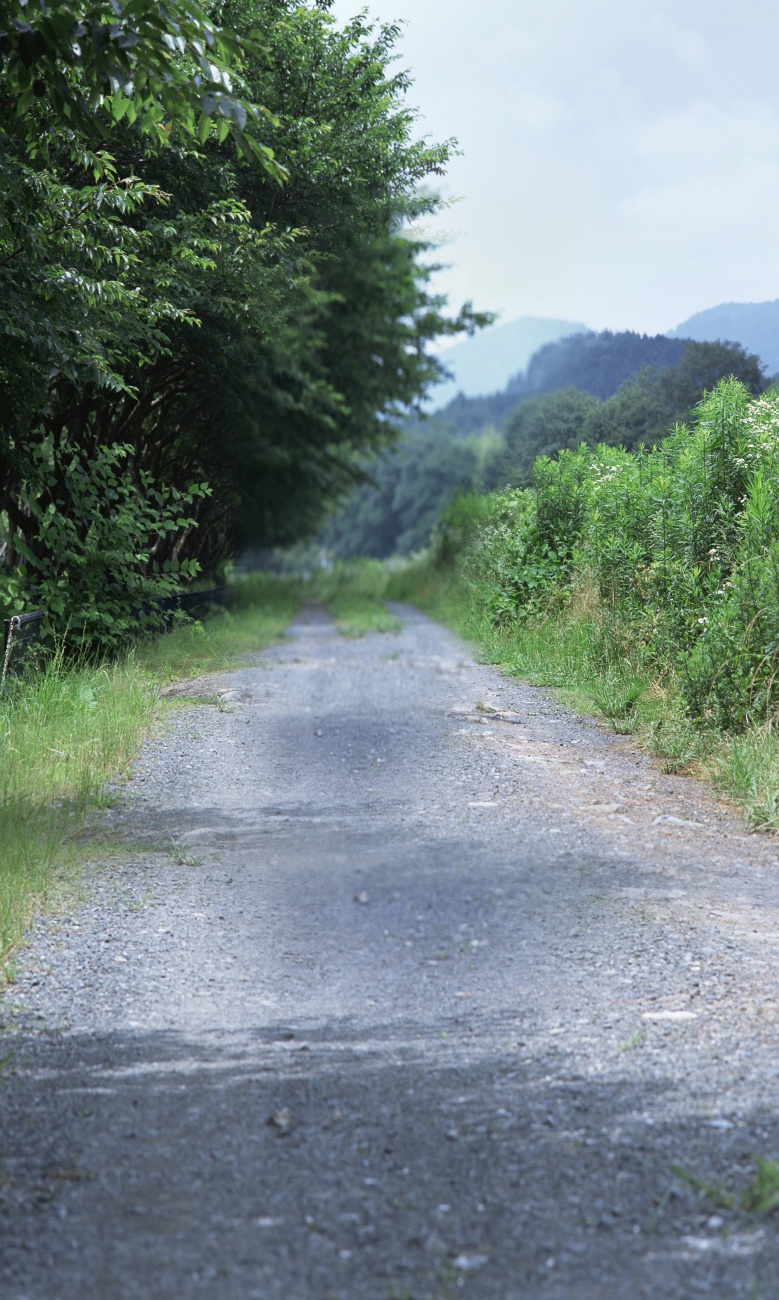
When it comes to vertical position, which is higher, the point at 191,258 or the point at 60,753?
the point at 191,258

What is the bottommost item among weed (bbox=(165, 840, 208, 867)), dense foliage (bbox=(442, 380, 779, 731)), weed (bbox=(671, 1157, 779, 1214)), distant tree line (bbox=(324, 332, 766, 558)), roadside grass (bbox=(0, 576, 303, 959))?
weed (bbox=(671, 1157, 779, 1214))

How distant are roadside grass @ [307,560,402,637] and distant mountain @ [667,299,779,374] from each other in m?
8.88

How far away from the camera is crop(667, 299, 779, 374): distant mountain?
37.6ft

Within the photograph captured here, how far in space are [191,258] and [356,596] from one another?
2367cm

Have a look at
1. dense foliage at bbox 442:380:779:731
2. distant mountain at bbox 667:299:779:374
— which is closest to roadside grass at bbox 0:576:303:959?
dense foliage at bbox 442:380:779:731

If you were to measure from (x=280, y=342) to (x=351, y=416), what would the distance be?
34.4ft

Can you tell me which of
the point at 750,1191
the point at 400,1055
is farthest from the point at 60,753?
the point at 750,1191

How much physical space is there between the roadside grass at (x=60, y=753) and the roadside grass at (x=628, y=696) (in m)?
3.63

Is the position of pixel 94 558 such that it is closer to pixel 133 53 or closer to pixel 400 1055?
pixel 133 53

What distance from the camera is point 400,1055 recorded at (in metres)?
3.62

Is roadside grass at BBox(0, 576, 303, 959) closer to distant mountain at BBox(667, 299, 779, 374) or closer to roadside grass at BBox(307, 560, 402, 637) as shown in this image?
distant mountain at BBox(667, 299, 779, 374)

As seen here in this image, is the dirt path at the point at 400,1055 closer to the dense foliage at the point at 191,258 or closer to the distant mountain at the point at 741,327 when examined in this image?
the dense foliage at the point at 191,258

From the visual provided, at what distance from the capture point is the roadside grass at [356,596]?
2128 centimetres

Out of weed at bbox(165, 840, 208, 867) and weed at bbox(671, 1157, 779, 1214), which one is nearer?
weed at bbox(671, 1157, 779, 1214)
